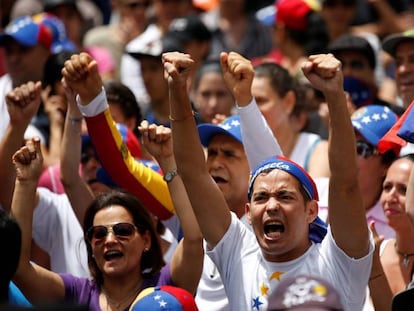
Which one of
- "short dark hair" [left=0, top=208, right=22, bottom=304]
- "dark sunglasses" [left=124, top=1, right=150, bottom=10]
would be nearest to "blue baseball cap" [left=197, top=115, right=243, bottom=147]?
"short dark hair" [left=0, top=208, right=22, bottom=304]

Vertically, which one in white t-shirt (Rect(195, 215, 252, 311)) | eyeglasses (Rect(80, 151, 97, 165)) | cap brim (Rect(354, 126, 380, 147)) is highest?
eyeglasses (Rect(80, 151, 97, 165))

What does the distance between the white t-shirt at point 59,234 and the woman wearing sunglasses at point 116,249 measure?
81cm

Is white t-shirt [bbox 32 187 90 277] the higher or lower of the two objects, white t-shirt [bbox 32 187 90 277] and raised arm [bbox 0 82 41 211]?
the lower

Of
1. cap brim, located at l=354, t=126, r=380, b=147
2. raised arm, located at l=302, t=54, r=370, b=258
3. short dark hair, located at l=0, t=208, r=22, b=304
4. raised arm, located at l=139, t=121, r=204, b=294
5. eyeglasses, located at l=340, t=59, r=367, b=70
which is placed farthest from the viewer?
eyeglasses, located at l=340, t=59, r=367, b=70

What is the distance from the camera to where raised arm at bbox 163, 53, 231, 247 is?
5621 mm

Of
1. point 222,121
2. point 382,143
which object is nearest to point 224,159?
point 222,121

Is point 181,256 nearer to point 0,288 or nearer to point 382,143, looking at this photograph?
point 382,143

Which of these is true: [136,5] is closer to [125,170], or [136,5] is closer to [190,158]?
[125,170]

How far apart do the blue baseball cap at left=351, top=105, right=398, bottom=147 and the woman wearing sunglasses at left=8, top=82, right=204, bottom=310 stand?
131cm

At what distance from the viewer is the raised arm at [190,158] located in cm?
562

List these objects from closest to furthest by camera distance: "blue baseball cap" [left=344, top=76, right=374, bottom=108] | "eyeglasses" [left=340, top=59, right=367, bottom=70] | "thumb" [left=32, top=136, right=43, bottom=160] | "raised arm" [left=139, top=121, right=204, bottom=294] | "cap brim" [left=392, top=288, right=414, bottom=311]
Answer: "cap brim" [left=392, top=288, right=414, bottom=311] < "raised arm" [left=139, top=121, right=204, bottom=294] < "thumb" [left=32, top=136, right=43, bottom=160] < "blue baseball cap" [left=344, top=76, right=374, bottom=108] < "eyeglasses" [left=340, top=59, right=367, bottom=70]

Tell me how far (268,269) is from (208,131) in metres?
1.44

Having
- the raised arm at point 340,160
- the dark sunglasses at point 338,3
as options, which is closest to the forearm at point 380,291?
the raised arm at point 340,160

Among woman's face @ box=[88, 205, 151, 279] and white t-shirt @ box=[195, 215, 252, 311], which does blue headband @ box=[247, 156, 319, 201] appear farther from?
woman's face @ box=[88, 205, 151, 279]
